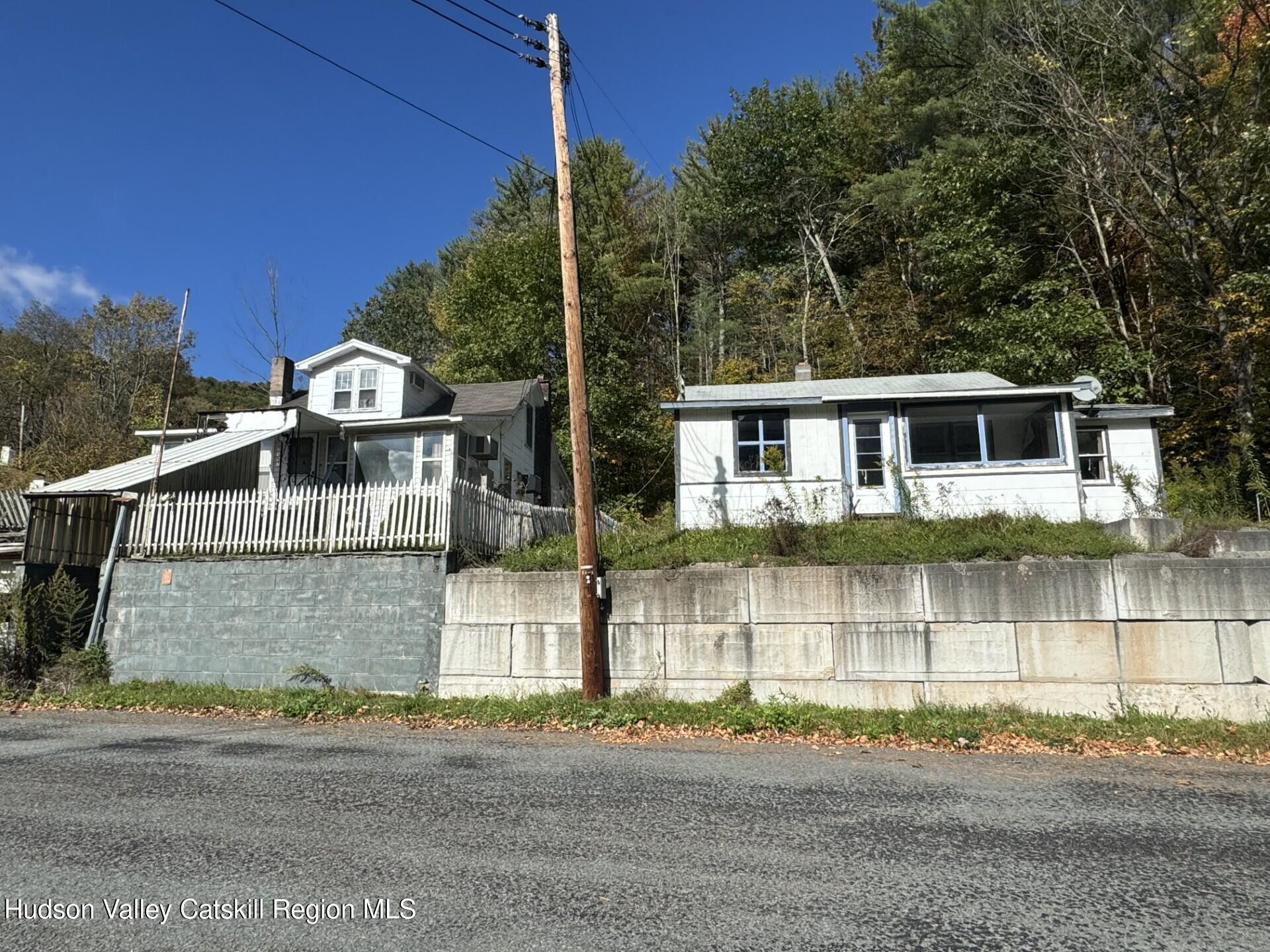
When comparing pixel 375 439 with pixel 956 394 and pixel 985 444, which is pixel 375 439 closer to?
pixel 956 394

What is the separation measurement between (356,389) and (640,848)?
59.4ft

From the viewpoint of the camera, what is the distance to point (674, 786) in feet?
20.2

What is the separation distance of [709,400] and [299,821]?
447 inches

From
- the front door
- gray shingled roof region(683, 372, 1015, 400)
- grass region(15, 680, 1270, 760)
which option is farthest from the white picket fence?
the front door

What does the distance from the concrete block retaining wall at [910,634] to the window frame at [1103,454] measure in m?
6.57

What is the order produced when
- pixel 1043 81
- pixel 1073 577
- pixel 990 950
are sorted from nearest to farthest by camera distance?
1. pixel 990 950
2. pixel 1073 577
3. pixel 1043 81

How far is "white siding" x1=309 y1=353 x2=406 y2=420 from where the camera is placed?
64.6 ft

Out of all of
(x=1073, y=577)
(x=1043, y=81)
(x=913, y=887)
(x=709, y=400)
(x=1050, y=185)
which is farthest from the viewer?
(x=1050, y=185)

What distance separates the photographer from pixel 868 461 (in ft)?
48.6

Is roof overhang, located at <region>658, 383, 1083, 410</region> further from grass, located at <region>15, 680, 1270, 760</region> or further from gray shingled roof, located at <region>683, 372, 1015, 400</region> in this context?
grass, located at <region>15, 680, 1270, 760</region>

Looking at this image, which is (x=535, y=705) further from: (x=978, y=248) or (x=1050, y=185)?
(x=1050, y=185)

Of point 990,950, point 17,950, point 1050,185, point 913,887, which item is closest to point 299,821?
point 17,950

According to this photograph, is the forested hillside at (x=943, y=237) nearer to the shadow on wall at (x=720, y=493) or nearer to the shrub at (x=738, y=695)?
the shadow on wall at (x=720, y=493)

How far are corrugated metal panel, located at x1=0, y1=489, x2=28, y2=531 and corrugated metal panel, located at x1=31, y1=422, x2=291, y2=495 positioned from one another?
11.1ft
